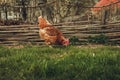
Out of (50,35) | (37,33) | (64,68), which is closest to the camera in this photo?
(64,68)

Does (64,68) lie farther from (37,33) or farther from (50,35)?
(37,33)

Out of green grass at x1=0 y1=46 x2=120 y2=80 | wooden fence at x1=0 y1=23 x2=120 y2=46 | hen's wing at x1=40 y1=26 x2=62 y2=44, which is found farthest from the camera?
wooden fence at x1=0 y1=23 x2=120 y2=46

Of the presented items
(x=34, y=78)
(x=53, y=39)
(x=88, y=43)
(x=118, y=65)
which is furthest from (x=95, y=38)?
(x=34, y=78)

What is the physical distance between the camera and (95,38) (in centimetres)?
929

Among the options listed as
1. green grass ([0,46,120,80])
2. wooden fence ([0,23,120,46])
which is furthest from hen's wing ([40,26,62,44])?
green grass ([0,46,120,80])

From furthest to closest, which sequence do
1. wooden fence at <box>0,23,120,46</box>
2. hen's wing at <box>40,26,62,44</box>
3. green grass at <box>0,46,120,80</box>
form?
1. wooden fence at <box>0,23,120,46</box>
2. hen's wing at <box>40,26,62,44</box>
3. green grass at <box>0,46,120,80</box>

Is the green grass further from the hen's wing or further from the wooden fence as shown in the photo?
the wooden fence

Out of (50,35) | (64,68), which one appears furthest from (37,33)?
(64,68)

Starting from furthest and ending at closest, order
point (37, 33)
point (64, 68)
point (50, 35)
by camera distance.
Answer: point (37, 33) → point (50, 35) → point (64, 68)

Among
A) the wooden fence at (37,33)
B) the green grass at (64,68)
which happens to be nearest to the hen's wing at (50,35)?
the wooden fence at (37,33)

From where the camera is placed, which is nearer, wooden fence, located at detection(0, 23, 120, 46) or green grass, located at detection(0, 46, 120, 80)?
green grass, located at detection(0, 46, 120, 80)

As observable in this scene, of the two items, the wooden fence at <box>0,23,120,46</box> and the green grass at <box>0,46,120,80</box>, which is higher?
the wooden fence at <box>0,23,120,46</box>

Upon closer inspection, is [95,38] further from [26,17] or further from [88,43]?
[26,17]

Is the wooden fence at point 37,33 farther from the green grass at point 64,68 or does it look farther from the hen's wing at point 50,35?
the green grass at point 64,68
